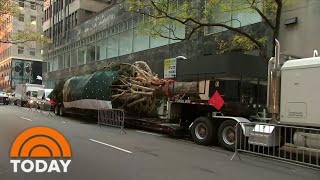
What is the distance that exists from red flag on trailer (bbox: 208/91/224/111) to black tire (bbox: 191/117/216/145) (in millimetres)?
608

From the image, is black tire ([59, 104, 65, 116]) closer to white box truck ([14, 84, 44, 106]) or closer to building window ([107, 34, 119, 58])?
building window ([107, 34, 119, 58])

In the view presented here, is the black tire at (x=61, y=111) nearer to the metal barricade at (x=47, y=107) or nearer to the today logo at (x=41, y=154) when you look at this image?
the metal barricade at (x=47, y=107)

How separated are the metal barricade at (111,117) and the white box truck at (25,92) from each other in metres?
25.2

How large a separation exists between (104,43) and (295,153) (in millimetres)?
35183

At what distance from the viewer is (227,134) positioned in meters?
13.3

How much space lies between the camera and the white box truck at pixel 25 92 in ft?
149

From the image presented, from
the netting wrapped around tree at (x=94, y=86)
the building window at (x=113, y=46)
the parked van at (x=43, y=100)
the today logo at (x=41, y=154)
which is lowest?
the today logo at (x=41, y=154)

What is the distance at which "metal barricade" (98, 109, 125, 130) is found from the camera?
1919cm

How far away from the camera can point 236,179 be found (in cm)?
837

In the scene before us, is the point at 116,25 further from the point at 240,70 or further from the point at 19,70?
the point at 19,70

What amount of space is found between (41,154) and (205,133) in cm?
707

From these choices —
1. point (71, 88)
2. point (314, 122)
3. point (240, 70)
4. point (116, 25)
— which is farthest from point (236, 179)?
point (116, 25)

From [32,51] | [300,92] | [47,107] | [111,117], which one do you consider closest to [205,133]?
[300,92]

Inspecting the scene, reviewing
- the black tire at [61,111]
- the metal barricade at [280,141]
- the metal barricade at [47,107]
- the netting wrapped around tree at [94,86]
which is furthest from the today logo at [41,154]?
the metal barricade at [47,107]
